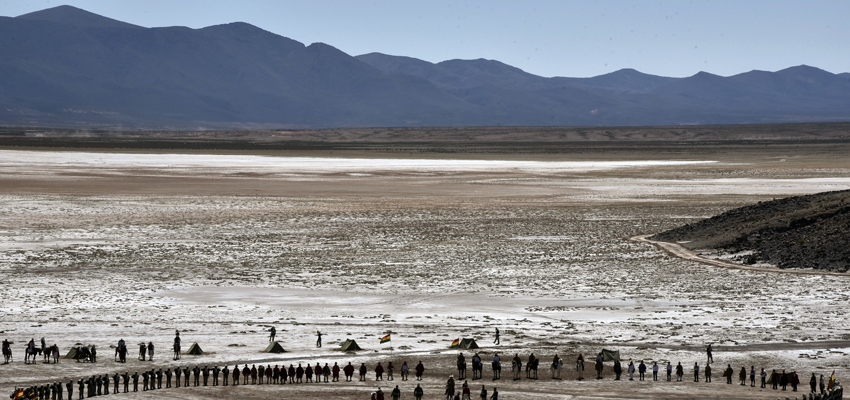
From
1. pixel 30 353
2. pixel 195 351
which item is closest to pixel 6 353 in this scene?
pixel 30 353

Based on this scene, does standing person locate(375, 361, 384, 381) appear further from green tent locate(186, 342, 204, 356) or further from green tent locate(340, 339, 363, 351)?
green tent locate(186, 342, 204, 356)

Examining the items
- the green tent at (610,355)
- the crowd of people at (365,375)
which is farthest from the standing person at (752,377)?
the green tent at (610,355)

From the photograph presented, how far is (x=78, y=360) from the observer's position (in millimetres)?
23703

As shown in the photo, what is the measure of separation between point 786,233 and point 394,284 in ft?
69.3

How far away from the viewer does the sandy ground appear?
2486 centimetres

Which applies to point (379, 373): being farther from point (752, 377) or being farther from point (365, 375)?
point (752, 377)

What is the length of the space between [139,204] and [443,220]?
22046 mm

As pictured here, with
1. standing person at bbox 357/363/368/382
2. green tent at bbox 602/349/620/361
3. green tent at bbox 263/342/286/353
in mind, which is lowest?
standing person at bbox 357/363/368/382

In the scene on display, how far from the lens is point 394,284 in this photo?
36062 millimetres

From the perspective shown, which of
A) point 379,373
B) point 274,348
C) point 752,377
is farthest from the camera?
point 274,348

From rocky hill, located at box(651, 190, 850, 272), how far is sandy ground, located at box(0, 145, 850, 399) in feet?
8.90

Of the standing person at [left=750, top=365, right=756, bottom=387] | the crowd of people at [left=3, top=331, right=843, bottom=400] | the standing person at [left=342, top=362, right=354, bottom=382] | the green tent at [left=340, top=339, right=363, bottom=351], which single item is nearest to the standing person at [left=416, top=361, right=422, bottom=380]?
the crowd of people at [left=3, top=331, right=843, bottom=400]

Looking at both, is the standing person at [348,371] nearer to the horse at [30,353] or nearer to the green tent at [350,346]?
the green tent at [350,346]

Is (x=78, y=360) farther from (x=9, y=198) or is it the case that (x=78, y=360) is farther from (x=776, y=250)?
(x=9, y=198)
